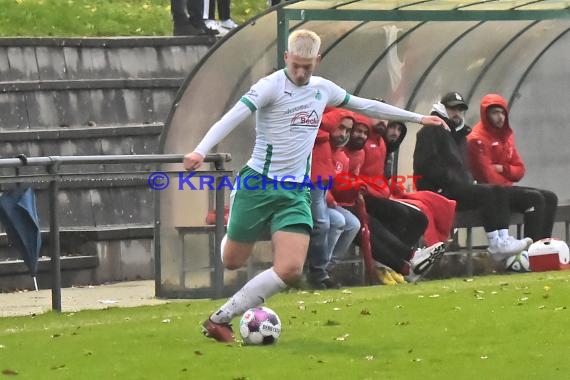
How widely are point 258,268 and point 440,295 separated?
2852mm

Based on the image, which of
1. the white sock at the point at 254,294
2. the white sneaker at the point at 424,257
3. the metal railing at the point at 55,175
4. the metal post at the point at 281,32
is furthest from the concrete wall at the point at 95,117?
the white sock at the point at 254,294

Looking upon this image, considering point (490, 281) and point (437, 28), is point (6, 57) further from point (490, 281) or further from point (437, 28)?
point (490, 281)

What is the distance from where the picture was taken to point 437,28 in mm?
18781

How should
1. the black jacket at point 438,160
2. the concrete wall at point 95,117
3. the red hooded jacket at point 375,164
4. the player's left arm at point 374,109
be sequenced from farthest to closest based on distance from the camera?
the concrete wall at point 95,117, the black jacket at point 438,160, the red hooded jacket at point 375,164, the player's left arm at point 374,109

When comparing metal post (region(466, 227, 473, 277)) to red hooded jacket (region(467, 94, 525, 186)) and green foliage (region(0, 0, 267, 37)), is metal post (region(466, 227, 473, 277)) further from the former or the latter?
green foliage (region(0, 0, 267, 37))

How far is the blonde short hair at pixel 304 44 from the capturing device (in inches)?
420

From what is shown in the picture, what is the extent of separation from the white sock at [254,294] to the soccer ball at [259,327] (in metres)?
0.09

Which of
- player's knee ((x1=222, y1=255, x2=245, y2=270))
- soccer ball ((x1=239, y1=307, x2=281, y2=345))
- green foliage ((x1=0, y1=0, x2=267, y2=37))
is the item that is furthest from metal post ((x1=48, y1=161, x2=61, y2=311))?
green foliage ((x1=0, y1=0, x2=267, y2=37))

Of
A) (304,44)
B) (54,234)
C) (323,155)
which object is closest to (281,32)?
(323,155)

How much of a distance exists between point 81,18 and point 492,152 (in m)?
6.90

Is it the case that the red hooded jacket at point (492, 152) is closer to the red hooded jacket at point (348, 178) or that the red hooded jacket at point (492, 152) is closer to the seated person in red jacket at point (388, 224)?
the seated person in red jacket at point (388, 224)

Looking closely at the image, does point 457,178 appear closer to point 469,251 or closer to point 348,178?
point 469,251

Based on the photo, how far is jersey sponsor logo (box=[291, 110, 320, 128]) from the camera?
11.1m

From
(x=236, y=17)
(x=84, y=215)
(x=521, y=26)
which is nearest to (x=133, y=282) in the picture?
(x=84, y=215)
